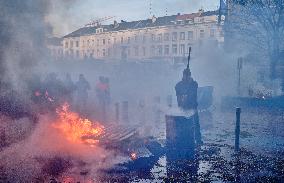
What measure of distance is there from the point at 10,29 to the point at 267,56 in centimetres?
2124

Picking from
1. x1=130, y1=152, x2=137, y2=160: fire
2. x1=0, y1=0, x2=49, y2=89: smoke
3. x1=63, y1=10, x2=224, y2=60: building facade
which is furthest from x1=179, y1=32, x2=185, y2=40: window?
x1=130, y1=152, x2=137, y2=160: fire

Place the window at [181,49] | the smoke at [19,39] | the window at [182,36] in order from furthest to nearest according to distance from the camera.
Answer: the window at [181,49] < the window at [182,36] < the smoke at [19,39]

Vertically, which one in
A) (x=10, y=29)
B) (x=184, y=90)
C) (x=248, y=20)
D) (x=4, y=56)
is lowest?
(x=184, y=90)

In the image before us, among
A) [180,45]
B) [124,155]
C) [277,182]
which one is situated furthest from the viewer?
[180,45]

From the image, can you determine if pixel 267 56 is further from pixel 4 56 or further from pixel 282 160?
pixel 4 56

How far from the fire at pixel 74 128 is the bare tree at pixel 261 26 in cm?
1758

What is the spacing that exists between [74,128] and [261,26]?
21.1 m

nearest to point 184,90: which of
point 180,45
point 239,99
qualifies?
point 239,99

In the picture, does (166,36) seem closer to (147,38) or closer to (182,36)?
(182,36)

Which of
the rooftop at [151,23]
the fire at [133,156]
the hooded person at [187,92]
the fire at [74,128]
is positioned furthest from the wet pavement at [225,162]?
the rooftop at [151,23]

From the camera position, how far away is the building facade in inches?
1839

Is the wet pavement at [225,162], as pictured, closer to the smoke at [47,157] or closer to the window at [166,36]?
the smoke at [47,157]

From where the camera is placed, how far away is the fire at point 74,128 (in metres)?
9.47

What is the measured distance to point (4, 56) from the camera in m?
9.25
